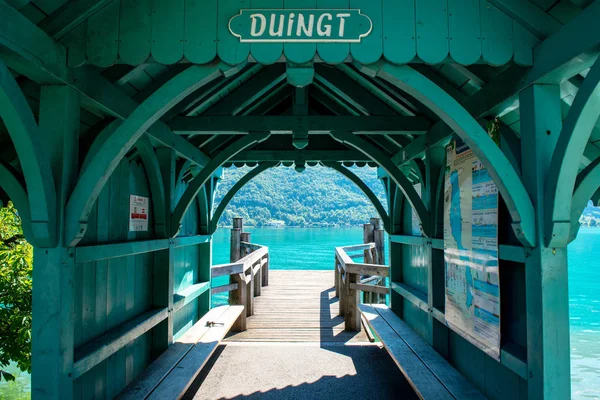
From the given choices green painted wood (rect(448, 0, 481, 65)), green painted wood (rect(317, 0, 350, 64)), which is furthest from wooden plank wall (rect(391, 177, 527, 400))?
green painted wood (rect(317, 0, 350, 64))

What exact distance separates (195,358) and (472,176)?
317 cm

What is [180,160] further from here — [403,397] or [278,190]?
[278,190]

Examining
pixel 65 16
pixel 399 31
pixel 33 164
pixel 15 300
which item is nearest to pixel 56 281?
pixel 33 164

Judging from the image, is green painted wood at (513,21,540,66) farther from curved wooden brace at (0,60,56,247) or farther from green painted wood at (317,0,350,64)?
curved wooden brace at (0,60,56,247)

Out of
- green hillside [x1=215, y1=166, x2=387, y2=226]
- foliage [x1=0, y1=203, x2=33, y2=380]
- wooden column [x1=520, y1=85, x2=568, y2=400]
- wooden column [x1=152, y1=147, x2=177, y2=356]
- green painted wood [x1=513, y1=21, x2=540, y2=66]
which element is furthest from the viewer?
green hillside [x1=215, y1=166, x2=387, y2=226]

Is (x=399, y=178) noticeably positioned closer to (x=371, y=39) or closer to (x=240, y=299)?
(x=371, y=39)

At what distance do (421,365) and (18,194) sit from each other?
140 inches

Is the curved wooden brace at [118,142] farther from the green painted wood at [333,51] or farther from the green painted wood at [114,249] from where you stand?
the green painted wood at [333,51]

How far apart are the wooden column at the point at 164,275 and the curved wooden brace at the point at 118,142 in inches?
81.8

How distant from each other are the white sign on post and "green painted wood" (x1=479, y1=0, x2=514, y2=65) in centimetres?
345

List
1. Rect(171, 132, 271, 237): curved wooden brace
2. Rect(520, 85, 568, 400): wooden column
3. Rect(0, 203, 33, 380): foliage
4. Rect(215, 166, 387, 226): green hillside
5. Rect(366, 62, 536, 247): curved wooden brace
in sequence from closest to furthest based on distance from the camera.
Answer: Rect(520, 85, 568, 400): wooden column, Rect(366, 62, 536, 247): curved wooden brace, Rect(171, 132, 271, 237): curved wooden brace, Rect(0, 203, 33, 380): foliage, Rect(215, 166, 387, 226): green hillside

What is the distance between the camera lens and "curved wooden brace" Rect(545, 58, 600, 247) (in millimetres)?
2092

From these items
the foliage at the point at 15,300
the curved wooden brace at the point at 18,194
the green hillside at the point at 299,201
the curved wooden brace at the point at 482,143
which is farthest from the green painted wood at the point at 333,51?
the green hillside at the point at 299,201

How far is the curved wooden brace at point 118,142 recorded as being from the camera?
8.46 ft
